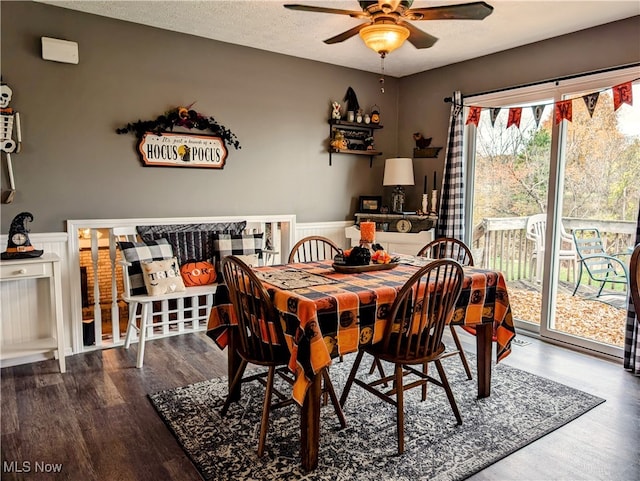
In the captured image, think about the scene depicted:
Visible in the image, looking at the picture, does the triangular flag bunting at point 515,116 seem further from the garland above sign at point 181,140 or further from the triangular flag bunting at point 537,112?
the garland above sign at point 181,140

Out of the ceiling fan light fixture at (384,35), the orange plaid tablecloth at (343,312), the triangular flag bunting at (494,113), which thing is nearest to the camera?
the orange plaid tablecloth at (343,312)

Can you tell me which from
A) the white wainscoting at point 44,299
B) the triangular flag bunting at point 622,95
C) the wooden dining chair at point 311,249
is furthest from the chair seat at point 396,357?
the triangular flag bunting at point 622,95

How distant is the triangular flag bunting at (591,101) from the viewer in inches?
135

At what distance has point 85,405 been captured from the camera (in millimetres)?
2650

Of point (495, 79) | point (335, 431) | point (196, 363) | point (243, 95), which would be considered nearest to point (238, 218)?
point (243, 95)

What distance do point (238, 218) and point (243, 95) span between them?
112 cm

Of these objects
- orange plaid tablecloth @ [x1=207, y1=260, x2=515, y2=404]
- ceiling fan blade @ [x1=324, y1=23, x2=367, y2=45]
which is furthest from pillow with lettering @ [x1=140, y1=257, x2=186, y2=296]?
ceiling fan blade @ [x1=324, y1=23, x2=367, y2=45]

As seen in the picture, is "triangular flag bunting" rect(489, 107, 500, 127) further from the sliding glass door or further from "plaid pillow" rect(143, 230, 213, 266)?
"plaid pillow" rect(143, 230, 213, 266)

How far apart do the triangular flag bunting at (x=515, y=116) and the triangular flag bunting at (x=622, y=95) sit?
76cm

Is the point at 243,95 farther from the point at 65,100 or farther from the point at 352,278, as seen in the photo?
the point at 352,278

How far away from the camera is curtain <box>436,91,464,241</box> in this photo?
4.41 metres

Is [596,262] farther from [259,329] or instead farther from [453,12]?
[259,329]

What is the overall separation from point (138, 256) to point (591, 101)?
3.61 m

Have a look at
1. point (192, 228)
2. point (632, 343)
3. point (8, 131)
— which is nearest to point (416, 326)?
point (632, 343)
